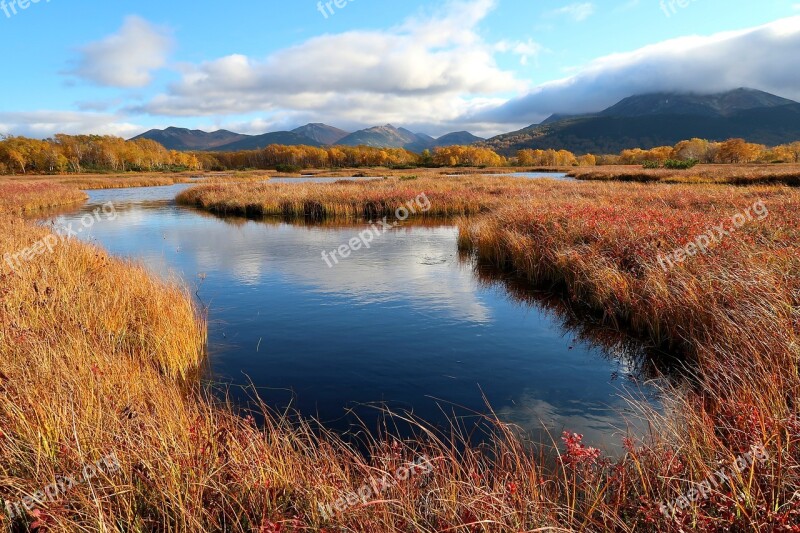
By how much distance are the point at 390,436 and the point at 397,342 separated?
3.85 meters

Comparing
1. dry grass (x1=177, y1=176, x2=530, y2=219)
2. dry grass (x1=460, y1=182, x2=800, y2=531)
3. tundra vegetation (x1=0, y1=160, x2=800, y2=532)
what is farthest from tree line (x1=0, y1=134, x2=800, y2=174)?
tundra vegetation (x1=0, y1=160, x2=800, y2=532)

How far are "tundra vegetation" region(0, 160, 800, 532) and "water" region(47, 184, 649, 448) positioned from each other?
84 centimetres

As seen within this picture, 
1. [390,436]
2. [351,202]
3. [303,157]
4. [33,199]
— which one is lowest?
[390,436]

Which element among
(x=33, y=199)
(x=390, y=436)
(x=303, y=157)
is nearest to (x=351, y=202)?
(x=33, y=199)

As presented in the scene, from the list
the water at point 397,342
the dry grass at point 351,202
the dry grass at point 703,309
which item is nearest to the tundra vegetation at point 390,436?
the dry grass at point 703,309

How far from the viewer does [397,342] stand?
10.7m

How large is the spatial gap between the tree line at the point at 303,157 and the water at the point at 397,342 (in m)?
77.8

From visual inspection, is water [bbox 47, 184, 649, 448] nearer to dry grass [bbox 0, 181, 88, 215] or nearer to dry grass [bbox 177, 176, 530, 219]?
dry grass [bbox 177, 176, 530, 219]

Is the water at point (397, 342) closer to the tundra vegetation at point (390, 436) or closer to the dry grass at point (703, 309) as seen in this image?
the tundra vegetation at point (390, 436)

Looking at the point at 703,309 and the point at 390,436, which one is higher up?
the point at 703,309

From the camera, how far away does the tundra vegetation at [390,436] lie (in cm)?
377

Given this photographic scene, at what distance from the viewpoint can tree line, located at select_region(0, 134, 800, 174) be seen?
104 meters

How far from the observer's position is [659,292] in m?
10.5

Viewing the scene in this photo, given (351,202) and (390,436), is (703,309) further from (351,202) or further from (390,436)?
(351,202)
